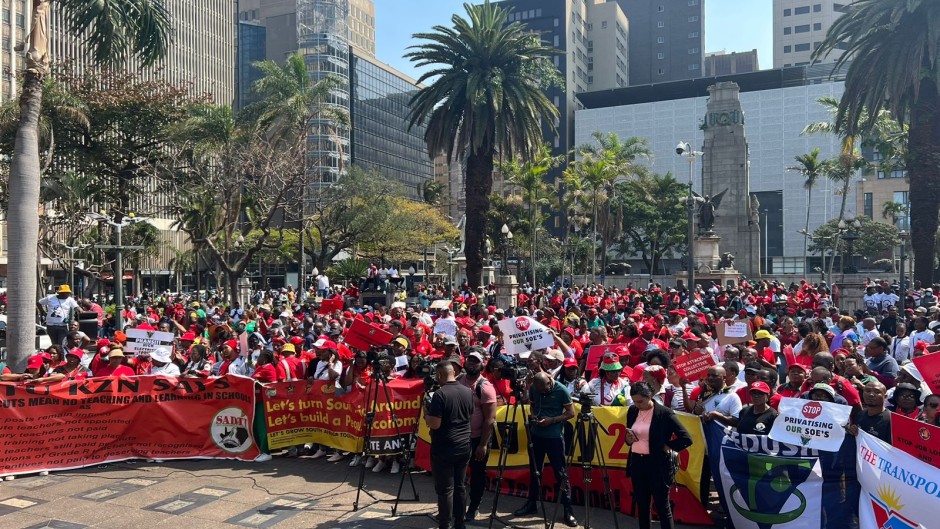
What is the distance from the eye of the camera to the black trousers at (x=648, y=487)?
6891 mm

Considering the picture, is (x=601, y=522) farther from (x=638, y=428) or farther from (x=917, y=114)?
(x=917, y=114)

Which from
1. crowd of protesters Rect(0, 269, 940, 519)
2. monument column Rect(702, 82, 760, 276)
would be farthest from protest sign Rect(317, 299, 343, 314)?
monument column Rect(702, 82, 760, 276)

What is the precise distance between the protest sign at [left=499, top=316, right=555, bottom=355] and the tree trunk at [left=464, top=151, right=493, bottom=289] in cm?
2220

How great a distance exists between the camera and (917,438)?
6207 mm

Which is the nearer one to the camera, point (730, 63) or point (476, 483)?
point (476, 483)

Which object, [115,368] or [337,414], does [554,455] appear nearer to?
[337,414]

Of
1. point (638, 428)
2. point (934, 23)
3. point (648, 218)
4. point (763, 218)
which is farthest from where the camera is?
point (763, 218)

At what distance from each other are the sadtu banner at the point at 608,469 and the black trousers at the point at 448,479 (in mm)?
773

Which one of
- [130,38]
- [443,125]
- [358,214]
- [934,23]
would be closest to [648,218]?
[358,214]

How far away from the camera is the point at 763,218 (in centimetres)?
9862

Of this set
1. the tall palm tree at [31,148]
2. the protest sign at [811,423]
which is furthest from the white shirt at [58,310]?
the protest sign at [811,423]

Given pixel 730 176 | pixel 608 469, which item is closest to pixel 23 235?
pixel 608 469

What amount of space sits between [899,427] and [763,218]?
98511 millimetres

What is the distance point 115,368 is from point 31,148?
4.73m
